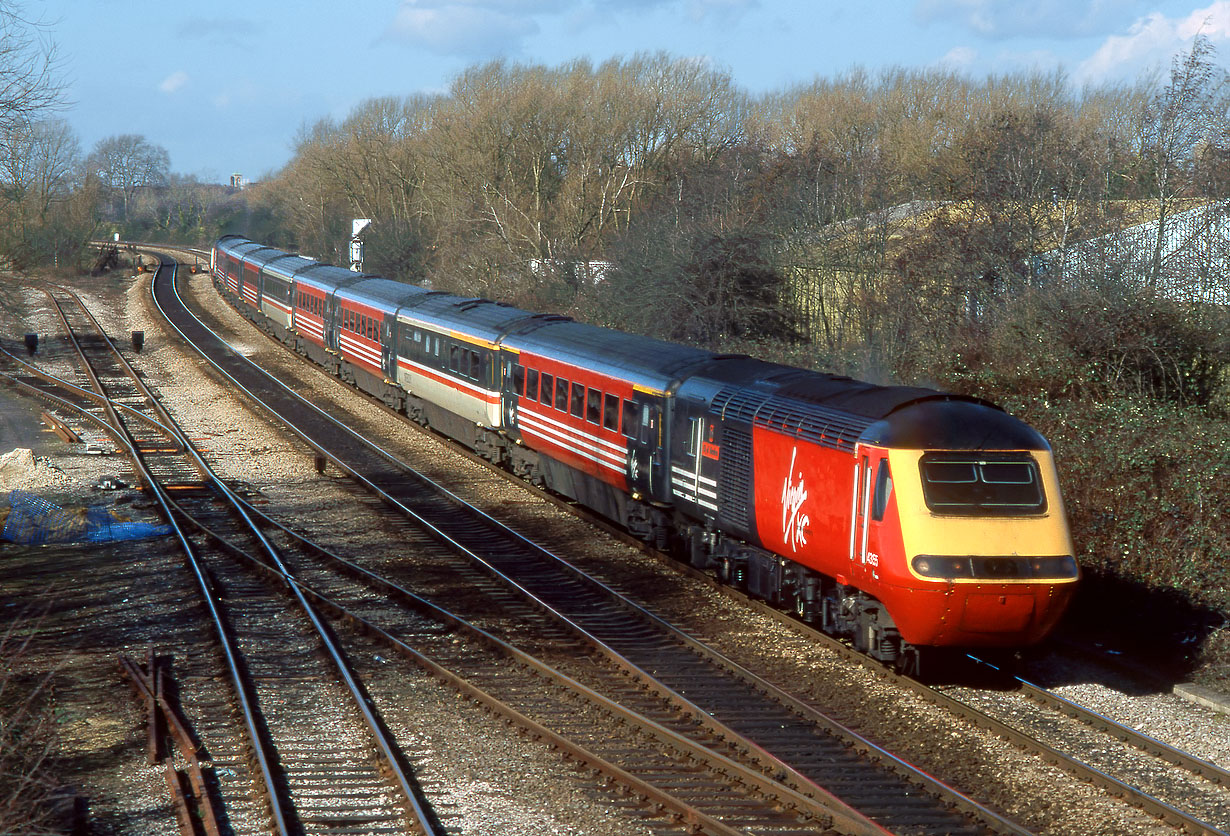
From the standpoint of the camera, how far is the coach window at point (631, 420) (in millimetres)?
16062

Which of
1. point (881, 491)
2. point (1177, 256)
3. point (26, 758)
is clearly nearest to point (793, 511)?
point (881, 491)

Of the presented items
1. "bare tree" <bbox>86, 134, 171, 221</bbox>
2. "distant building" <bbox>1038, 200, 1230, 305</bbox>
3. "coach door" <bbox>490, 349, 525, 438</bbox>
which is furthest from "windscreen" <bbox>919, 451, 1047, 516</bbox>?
"bare tree" <bbox>86, 134, 171, 221</bbox>

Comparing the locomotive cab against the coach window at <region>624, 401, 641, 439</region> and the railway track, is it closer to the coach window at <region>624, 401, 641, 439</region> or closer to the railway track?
the railway track

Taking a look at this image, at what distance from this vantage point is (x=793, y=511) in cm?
1224

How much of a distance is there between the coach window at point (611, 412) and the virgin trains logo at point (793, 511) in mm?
4679

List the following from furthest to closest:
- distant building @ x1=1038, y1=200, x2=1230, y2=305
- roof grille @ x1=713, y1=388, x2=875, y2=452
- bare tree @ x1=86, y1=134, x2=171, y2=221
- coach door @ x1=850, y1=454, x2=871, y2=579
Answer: bare tree @ x1=86, y1=134, x2=171, y2=221, distant building @ x1=1038, y1=200, x2=1230, y2=305, roof grille @ x1=713, y1=388, x2=875, y2=452, coach door @ x1=850, y1=454, x2=871, y2=579

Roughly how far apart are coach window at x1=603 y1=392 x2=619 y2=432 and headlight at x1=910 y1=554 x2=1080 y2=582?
699cm

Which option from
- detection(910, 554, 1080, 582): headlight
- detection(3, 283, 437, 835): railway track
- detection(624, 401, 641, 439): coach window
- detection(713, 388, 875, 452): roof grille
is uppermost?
detection(713, 388, 875, 452): roof grille

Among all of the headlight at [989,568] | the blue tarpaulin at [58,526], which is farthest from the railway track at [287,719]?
the headlight at [989,568]

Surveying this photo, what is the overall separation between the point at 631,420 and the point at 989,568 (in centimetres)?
679

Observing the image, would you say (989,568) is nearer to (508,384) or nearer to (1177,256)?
(508,384)

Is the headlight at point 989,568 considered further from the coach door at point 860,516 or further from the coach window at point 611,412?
the coach window at point 611,412

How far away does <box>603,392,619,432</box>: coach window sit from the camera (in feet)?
54.9

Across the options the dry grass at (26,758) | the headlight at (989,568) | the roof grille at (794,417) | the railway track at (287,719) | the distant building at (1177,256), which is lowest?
the railway track at (287,719)
